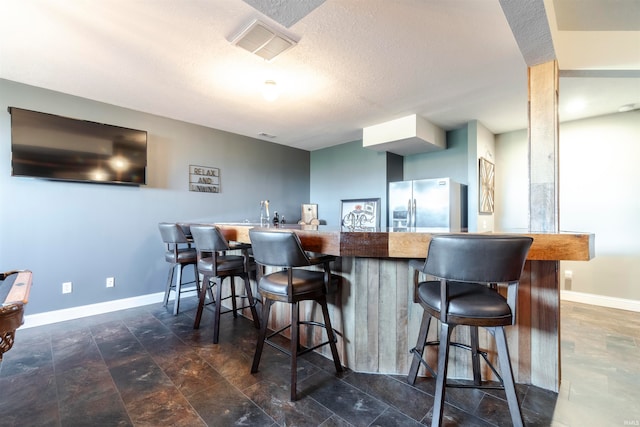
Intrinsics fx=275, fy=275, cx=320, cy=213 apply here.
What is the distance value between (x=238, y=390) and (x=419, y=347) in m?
1.16

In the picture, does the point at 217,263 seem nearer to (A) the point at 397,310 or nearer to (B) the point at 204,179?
(A) the point at 397,310

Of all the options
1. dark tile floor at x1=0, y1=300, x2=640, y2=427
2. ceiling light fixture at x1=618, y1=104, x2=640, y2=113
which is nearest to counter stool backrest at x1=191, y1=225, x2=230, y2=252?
dark tile floor at x1=0, y1=300, x2=640, y2=427

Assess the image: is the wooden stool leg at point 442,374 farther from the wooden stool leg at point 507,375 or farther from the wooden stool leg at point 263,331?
the wooden stool leg at point 263,331

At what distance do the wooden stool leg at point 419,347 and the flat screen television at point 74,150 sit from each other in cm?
356

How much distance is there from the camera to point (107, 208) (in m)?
3.31

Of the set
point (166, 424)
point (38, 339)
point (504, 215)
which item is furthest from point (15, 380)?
point (504, 215)

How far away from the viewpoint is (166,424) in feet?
4.82

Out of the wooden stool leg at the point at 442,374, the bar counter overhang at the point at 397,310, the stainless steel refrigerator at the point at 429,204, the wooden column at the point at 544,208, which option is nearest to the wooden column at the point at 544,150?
the wooden column at the point at 544,208

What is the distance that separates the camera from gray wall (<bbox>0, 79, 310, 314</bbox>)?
2.80m

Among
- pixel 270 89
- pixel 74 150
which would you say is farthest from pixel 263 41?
pixel 74 150

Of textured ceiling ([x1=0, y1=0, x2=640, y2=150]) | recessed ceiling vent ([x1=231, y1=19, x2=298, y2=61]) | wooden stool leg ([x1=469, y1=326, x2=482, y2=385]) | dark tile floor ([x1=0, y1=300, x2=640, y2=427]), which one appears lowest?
dark tile floor ([x1=0, y1=300, x2=640, y2=427])

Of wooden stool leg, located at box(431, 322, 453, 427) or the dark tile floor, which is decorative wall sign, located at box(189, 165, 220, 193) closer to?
the dark tile floor

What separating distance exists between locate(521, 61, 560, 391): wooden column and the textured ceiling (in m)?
0.28

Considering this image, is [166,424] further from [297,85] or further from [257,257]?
[297,85]
